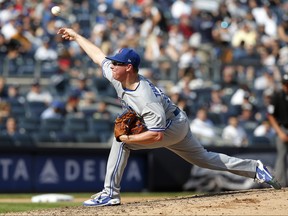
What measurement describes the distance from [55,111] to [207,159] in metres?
7.03

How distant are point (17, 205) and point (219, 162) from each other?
3.31 m

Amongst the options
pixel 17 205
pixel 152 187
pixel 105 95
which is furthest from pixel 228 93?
pixel 17 205

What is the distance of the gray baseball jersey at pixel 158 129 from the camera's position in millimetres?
7406

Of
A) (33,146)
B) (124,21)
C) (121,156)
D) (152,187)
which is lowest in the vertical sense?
(152,187)

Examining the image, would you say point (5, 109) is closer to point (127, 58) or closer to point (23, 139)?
point (23, 139)

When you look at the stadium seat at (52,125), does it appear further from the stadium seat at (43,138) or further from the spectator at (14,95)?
the spectator at (14,95)

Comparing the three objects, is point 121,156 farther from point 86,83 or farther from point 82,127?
point 86,83

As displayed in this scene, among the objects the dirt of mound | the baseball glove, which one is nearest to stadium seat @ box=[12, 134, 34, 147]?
the dirt of mound

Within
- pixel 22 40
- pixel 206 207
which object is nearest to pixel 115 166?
pixel 206 207

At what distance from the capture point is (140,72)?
16.7 metres

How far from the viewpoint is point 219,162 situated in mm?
8266

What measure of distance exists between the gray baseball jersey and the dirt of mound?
1.03ft

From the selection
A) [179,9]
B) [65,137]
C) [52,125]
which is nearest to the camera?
[65,137]

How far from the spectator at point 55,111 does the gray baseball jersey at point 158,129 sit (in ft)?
22.4
